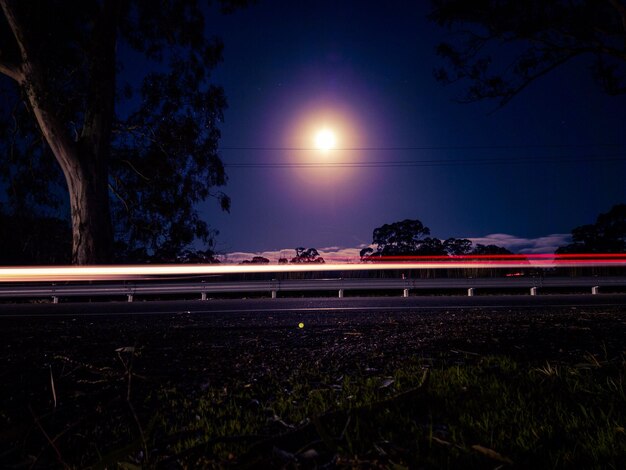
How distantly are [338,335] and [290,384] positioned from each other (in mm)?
1917

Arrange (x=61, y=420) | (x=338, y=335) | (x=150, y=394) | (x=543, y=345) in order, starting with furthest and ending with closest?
(x=338, y=335)
(x=543, y=345)
(x=150, y=394)
(x=61, y=420)

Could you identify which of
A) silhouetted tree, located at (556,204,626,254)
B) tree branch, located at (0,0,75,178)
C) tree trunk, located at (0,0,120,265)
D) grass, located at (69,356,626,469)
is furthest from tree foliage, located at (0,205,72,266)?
silhouetted tree, located at (556,204,626,254)

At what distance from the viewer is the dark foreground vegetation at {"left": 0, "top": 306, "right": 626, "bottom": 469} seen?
1754 millimetres

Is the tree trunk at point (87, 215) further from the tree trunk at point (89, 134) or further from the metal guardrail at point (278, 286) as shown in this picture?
the metal guardrail at point (278, 286)

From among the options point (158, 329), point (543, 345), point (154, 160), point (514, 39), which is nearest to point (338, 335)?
point (543, 345)

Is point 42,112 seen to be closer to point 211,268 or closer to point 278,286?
point 211,268

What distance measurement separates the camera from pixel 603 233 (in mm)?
32438

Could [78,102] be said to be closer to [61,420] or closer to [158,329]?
[158,329]

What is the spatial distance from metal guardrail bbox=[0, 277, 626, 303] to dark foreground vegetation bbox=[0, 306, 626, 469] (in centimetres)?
993

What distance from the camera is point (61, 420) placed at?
7.63 ft

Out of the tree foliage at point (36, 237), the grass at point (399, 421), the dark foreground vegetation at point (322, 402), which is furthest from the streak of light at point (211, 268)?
the grass at point (399, 421)

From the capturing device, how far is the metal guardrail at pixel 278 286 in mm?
14195

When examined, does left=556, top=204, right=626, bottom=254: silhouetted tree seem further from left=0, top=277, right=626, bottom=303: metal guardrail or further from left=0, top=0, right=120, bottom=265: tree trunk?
left=0, top=0, right=120, bottom=265: tree trunk

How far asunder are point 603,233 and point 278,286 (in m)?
27.4
